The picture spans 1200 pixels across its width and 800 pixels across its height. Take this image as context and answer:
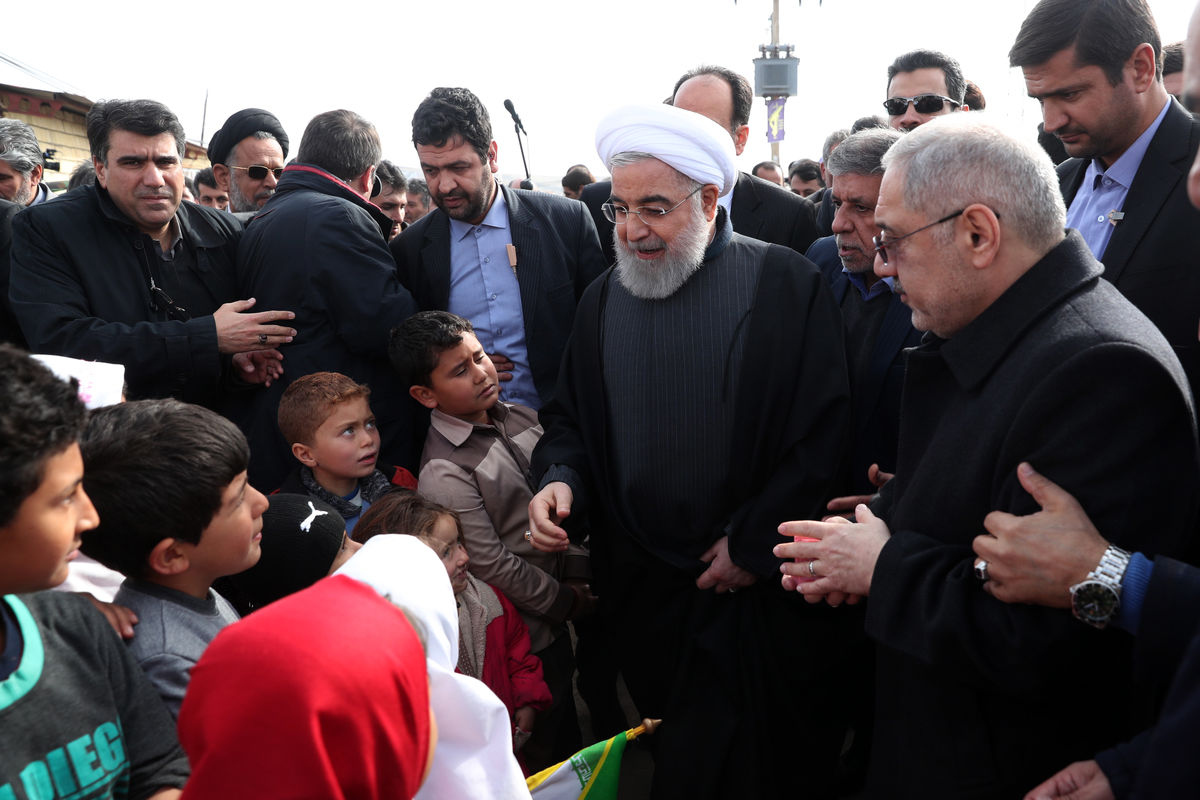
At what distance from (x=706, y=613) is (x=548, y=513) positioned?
2.12 ft

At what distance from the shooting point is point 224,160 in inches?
199

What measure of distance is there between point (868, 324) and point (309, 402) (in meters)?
2.09

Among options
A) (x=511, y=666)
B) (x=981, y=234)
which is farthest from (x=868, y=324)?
(x=511, y=666)

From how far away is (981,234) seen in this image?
1.97m

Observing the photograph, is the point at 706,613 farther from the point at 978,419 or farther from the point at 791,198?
the point at 791,198

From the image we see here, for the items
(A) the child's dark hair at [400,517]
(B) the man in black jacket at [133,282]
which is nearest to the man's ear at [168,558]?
Result: (A) the child's dark hair at [400,517]

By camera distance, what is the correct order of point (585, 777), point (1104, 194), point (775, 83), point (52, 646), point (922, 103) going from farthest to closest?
point (775, 83) < point (922, 103) < point (1104, 194) < point (585, 777) < point (52, 646)

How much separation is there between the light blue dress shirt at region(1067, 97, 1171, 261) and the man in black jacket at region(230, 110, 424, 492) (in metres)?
2.57

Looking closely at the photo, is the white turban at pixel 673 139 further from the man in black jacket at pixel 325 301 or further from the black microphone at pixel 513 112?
the black microphone at pixel 513 112

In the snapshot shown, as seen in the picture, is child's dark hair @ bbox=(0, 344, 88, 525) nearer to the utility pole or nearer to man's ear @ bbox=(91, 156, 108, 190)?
man's ear @ bbox=(91, 156, 108, 190)

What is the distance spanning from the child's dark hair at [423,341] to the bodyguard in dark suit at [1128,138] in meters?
2.21

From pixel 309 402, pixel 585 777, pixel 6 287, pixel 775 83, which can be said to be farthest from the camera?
pixel 775 83

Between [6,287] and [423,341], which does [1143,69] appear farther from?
[6,287]

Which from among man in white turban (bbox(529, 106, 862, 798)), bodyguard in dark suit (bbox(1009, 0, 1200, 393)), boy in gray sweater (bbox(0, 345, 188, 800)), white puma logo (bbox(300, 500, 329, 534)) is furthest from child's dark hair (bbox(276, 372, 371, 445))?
bodyguard in dark suit (bbox(1009, 0, 1200, 393))
